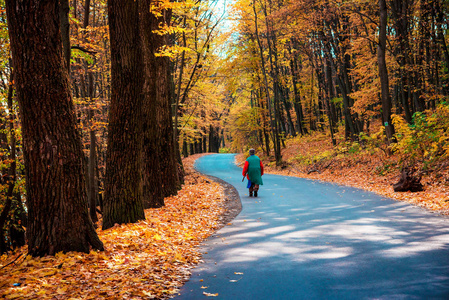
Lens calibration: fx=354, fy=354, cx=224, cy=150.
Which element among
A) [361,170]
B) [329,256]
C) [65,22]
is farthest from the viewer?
[361,170]

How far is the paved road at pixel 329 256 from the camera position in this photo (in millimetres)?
4387

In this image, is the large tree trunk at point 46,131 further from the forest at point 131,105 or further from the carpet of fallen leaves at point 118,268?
the carpet of fallen leaves at point 118,268

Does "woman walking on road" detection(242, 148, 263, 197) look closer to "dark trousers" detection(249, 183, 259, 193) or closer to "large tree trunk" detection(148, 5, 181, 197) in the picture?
"dark trousers" detection(249, 183, 259, 193)

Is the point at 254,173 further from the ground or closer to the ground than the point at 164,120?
closer to the ground

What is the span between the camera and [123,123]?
8.52 metres

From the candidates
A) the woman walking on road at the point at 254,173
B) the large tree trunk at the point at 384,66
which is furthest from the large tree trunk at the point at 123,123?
the large tree trunk at the point at 384,66

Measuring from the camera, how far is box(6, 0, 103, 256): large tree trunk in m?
5.36

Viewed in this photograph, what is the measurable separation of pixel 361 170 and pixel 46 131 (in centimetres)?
1648

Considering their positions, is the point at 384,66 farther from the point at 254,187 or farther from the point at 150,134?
the point at 150,134

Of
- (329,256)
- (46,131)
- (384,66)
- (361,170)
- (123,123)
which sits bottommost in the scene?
(329,256)

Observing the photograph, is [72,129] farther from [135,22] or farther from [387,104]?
[387,104]

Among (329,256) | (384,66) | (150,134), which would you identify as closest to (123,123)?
(150,134)

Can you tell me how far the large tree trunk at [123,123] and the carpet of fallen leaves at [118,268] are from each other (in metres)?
0.62

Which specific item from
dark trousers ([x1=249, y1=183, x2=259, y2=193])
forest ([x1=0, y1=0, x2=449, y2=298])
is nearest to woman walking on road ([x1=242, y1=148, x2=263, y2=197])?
dark trousers ([x1=249, y1=183, x2=259, y2=193])
